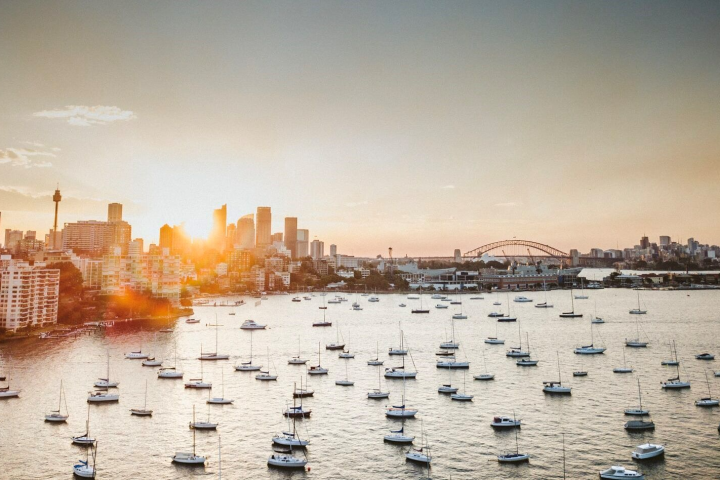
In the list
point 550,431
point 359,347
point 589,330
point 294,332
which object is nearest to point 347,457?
point 550,431

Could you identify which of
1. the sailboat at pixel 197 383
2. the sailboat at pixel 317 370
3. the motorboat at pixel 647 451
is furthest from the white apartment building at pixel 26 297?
the motorboat at pixel 647 451

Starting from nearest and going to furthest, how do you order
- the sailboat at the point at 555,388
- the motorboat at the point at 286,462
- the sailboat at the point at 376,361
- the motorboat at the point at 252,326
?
the motorboat at the point at 286,462, the sailboat at the point at 555,388, the sailboat at the point at 376,361, the motorboat at the point at 252,326

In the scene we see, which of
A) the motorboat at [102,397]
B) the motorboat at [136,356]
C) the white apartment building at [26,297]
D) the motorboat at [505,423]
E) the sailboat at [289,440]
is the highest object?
the white apartment building at [26,297]

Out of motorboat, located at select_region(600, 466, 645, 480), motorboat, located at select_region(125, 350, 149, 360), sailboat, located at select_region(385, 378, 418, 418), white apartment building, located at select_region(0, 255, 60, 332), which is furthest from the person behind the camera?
white apartment building, located at select_region(0, 255, 60, 332)

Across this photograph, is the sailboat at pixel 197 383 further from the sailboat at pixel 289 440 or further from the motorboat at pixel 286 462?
the motorboat at pixel 286 462

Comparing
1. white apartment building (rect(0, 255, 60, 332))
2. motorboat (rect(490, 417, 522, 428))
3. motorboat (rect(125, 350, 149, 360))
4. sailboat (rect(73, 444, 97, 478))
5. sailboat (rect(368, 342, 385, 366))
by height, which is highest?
white apartment building (rect(0, 255, 60, 332))

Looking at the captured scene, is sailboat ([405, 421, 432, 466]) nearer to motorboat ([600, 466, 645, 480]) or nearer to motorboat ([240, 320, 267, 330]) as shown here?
motorboat ([600, 466, 645, 480])

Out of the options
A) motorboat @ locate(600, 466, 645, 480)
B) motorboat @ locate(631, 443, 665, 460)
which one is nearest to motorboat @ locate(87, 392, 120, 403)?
motorboat @ locate(600, 466, 645, 480)
